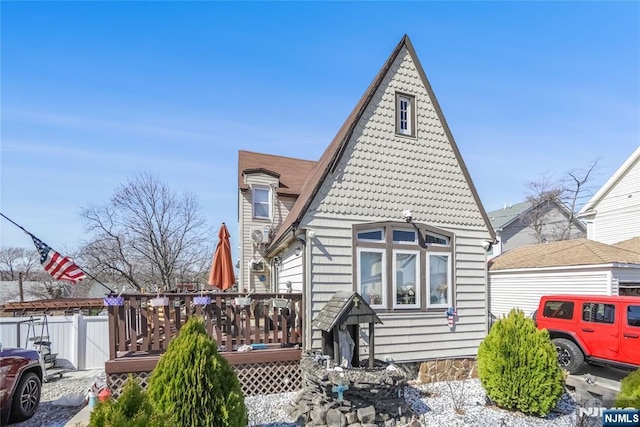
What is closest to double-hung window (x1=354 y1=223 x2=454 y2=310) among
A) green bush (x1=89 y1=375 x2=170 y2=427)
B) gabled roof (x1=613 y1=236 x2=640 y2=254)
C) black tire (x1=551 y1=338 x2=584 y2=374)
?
black tire (x1=551 y1=338 x2=584 y2=374)

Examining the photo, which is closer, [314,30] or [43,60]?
[43,60]

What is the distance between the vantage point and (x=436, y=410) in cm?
613

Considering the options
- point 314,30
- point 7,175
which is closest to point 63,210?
point 7,175

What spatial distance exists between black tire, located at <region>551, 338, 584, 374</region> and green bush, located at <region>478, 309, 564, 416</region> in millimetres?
3005

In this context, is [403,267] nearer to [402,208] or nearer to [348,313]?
[402,208]

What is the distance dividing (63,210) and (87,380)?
1721cm

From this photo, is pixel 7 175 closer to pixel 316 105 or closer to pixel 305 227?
pixel 305 227

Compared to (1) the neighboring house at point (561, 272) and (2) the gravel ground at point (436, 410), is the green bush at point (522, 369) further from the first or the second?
(1) the neighboring house at point (561, 272)

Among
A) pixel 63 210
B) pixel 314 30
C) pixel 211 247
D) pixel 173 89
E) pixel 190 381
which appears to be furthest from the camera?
pixel 211 247

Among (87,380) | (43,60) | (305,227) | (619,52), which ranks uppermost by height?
(619,52)

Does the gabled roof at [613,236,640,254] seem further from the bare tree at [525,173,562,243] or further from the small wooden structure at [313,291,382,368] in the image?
the small wooden structure at [313,291,382,368]

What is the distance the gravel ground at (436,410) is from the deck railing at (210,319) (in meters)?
0.94

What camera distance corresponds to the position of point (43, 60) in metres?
6.39

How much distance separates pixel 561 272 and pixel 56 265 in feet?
54.3
